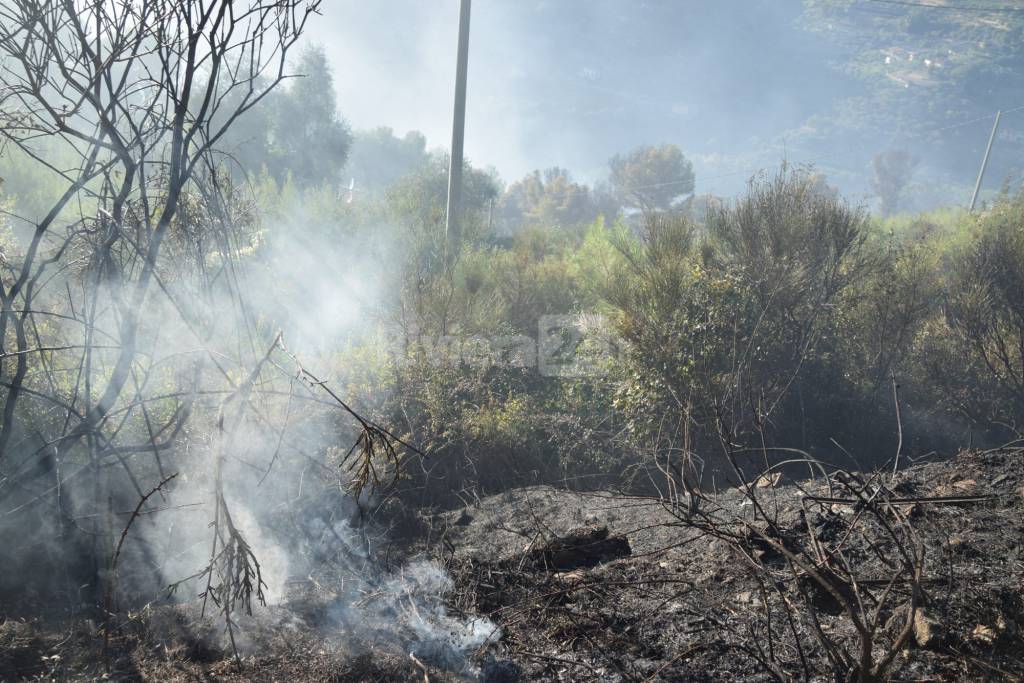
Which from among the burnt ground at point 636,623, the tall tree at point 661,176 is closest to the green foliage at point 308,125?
the tall tree at point 661,176

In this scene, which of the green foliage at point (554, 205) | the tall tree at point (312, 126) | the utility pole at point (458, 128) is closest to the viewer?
the utility pole at point (458, 128)

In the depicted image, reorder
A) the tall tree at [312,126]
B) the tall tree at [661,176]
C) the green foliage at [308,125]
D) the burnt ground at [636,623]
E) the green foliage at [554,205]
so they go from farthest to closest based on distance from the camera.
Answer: the tall tree at [661,176] → the green foliage at [554,205] → the tall tree at [312,126] → the green foliage at [308,125] → the burnt ground at [636,623]

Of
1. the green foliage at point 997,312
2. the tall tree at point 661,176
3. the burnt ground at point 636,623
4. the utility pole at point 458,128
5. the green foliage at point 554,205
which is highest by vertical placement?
the tall tree at point 661,176

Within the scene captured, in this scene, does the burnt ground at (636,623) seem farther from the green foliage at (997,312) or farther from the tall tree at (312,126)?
the tall tree at (312,126)

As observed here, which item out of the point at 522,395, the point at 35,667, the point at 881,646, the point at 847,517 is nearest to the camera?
the point at 881,646

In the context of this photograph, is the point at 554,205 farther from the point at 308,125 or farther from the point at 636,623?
the point at 636,623

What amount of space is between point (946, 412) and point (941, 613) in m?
5.78

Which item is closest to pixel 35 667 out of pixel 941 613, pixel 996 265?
pixel 941 613

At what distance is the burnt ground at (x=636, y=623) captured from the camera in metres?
2.61

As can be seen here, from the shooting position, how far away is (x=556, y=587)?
362 cm

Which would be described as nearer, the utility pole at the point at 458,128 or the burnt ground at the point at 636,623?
the burnt ground at the point at 636,623

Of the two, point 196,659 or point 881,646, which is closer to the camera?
point 881,646

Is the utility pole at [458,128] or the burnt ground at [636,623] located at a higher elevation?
the utility pole at [458,128]

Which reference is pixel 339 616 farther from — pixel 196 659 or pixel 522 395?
pixel 522 395
